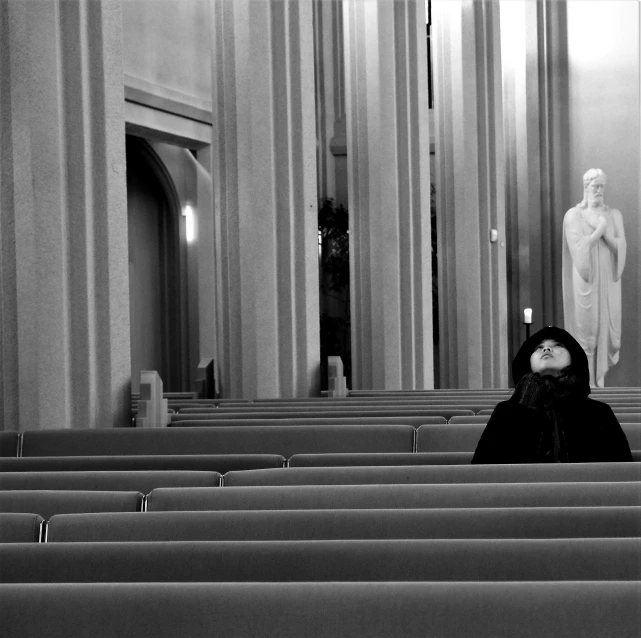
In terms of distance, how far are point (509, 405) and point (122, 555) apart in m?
2.27

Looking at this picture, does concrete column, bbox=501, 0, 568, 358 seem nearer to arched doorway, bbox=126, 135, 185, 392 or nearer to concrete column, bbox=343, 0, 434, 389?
arched doorway, bbox=126, 135, 185, 392

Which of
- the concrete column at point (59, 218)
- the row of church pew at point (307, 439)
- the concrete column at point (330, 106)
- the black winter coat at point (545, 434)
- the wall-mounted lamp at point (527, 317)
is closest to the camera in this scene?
the black winter coat at point (545, 434)

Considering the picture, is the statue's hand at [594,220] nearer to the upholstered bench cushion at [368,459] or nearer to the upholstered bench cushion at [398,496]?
the upholstered bench cushion at [368,459]

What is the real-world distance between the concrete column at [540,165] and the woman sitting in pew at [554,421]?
527 inches

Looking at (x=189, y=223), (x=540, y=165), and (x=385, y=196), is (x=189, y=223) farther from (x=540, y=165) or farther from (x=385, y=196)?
(x=540, y=165)

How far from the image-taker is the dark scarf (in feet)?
12.8

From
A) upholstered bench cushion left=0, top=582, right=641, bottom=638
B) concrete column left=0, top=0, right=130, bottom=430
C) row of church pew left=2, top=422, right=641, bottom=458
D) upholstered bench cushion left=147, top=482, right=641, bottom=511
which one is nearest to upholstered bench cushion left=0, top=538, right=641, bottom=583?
upholstered bench cushion left=0, top=582, right=641, bottom=638

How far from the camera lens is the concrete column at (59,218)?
18.6 feet

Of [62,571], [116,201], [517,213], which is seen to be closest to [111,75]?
[116,201]

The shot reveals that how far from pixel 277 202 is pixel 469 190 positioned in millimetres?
6697

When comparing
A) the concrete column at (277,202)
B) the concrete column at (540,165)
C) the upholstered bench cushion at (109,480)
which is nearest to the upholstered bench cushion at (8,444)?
the upholstered bench cushion at (109,480)

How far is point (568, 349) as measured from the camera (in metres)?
4.03

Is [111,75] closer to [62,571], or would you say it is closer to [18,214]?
[18,214]

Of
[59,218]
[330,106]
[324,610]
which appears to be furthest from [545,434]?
[330,106]
